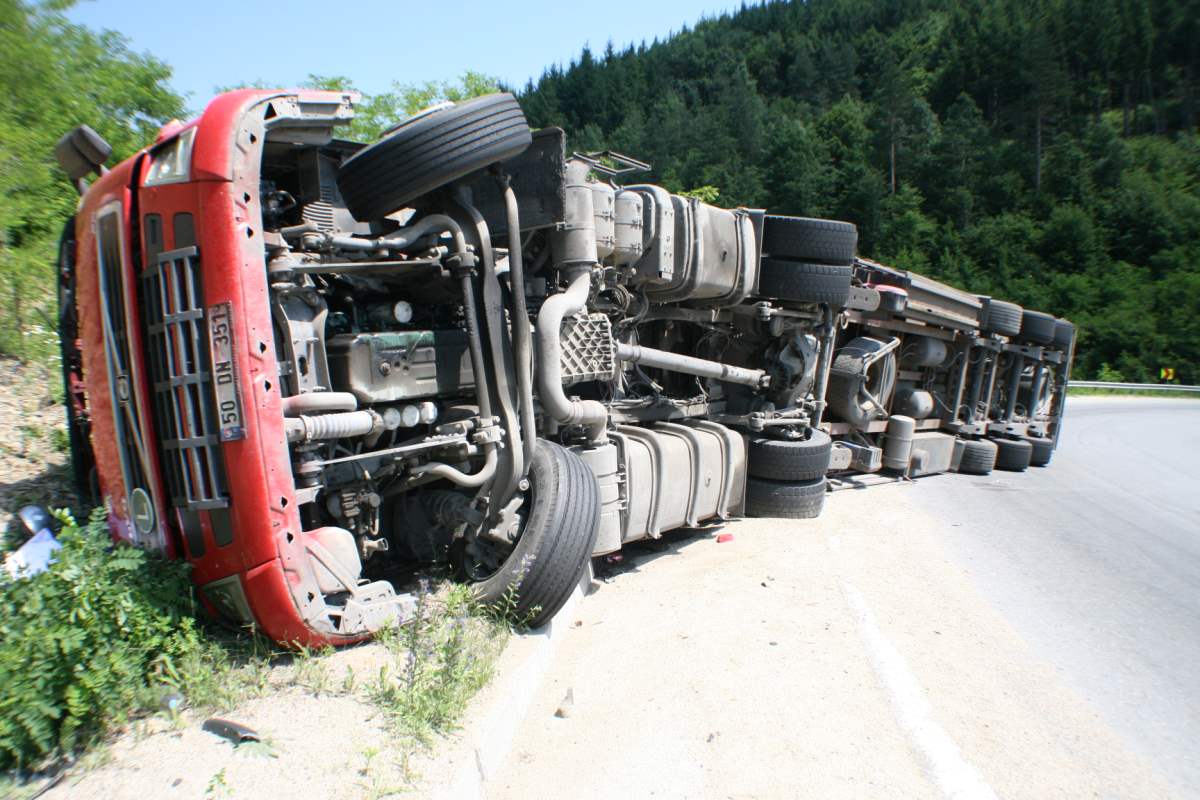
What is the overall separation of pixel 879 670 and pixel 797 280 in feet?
13.5

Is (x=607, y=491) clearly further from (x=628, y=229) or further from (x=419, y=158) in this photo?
(x=419, y=158)

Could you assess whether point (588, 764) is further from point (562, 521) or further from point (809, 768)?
point (562, 521)

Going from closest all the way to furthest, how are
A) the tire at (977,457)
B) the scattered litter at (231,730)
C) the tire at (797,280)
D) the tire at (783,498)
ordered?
the scattered litter at (231,730)
the tire at (783,498)
the tire at (797,280)
the tire at (977,457)

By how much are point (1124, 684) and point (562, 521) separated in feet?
9.90

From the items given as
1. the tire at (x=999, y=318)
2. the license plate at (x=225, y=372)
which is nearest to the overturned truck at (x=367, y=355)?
Answer: the license plate at (x=225, y=372)

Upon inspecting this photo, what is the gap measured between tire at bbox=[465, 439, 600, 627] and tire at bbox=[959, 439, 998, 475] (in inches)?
316

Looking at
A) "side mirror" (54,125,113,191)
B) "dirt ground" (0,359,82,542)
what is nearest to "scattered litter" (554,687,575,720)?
"dirt ground" (0,359,82,542)

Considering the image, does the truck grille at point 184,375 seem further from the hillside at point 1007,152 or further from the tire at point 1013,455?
the hillside at point 1007,152

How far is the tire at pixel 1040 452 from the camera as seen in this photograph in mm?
11367

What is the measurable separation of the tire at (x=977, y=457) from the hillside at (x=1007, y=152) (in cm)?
2871

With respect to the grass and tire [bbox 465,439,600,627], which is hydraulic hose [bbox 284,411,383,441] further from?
tire [bbox 465,439,600,627]

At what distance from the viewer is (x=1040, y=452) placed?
37.3 feet

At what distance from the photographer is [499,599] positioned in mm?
3732

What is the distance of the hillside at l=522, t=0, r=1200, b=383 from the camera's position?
134 feet
